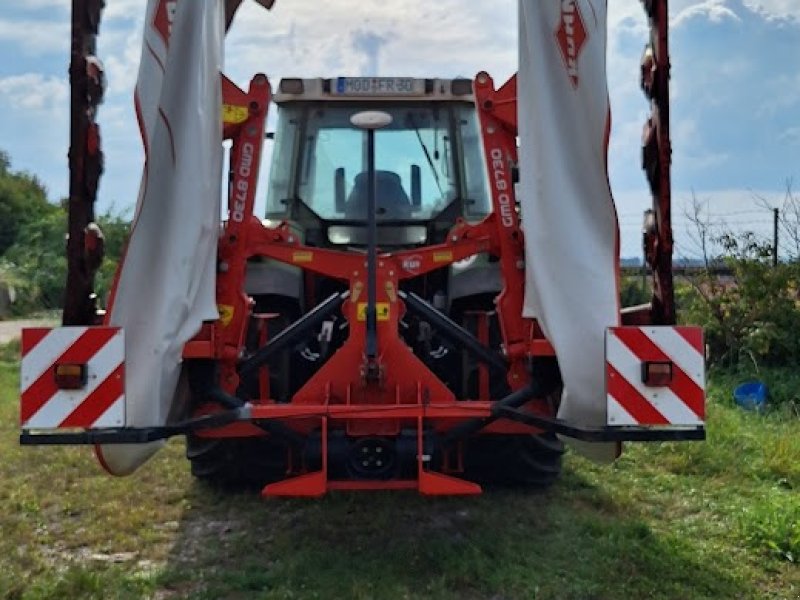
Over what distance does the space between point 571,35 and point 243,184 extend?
164 cm

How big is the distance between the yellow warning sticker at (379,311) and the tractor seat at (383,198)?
1337 mm

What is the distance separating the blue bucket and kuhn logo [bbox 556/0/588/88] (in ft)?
17.6

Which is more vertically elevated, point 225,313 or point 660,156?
point 660,156

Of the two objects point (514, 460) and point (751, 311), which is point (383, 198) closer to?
point (514, 460)

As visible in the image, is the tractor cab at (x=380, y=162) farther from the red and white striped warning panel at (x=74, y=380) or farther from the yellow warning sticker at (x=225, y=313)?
the red and white striped warning panel at (x=74, y=380)

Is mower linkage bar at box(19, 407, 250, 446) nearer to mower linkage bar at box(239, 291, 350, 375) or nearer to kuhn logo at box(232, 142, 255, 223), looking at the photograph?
mower linkage bar at box(239, 291, 350, 375)

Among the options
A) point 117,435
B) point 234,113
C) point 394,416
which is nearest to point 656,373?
point 394,416

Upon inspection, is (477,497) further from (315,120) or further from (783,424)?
(783,424)

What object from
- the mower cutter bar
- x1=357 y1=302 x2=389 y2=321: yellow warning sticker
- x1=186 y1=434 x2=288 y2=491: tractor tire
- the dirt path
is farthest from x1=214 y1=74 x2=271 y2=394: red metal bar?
the dirt path

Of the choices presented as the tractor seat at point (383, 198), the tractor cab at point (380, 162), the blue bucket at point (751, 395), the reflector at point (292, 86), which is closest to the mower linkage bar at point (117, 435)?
the tractor cab at point (380, 162)

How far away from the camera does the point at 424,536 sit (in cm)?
502

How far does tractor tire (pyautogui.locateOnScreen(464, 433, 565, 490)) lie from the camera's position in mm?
5469

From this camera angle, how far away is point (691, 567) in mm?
4531

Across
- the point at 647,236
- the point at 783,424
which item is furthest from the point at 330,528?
the point at 783,424
